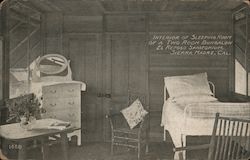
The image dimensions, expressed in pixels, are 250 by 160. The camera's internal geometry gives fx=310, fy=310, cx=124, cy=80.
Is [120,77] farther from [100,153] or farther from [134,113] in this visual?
[100,153]

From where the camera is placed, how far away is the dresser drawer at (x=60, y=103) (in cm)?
188

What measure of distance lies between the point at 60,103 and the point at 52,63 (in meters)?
0.25

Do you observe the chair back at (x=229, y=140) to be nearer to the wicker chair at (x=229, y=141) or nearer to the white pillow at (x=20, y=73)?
the wicker chair at (x=229, y=141)

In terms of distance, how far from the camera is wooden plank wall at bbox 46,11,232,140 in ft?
6.15

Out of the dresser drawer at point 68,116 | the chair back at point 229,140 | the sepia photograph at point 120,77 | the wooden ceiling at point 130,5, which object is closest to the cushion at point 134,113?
the sepia photograph at point 120,77

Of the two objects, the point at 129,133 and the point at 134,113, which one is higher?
the point at 134,113

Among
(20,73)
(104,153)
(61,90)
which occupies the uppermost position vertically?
(20,73)

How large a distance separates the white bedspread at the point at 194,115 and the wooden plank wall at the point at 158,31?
0.21 feet

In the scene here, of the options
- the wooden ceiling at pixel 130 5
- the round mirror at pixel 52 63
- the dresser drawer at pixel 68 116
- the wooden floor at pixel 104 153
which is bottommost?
the wooden floor at pixel 104 153

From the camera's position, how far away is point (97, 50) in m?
1.88

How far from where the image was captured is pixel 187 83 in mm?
1912

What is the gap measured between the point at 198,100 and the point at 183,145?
0.29 metres

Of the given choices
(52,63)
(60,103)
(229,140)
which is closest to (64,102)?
(60,103)

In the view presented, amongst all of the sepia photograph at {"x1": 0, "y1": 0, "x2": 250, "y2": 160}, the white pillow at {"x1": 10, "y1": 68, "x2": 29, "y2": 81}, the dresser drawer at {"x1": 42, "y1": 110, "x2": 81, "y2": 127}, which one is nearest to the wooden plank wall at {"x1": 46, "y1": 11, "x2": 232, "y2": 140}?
the sepia photograph at {"x1": 0, "y1": 0, "x2": 250, "y2": 160}
